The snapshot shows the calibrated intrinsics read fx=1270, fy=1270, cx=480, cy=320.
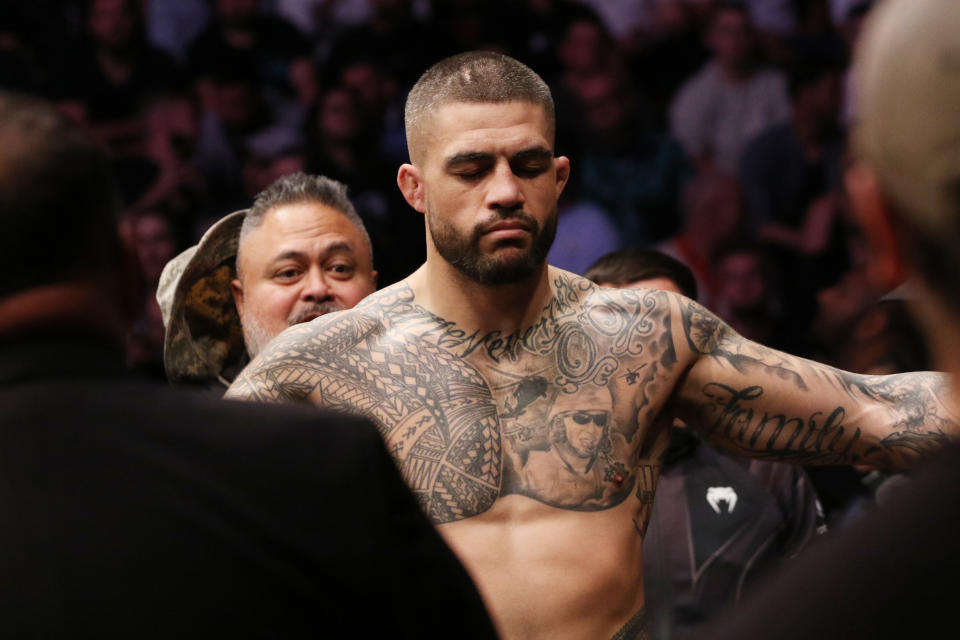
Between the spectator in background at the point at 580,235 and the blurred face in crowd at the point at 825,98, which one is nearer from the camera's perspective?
the spectator in background at the point at 580,235

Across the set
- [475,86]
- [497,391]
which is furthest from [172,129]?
[497,391]

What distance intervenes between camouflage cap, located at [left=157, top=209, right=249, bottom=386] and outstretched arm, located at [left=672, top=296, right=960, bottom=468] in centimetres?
120

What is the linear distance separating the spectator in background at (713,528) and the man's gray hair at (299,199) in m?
0.73

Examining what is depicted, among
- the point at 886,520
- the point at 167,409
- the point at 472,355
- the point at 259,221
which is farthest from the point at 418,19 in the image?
the point at 886,520

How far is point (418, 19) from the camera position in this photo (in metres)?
4.87

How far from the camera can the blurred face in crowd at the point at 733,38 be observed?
4.79 meters

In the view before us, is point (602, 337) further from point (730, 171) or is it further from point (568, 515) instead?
point (730, 171)

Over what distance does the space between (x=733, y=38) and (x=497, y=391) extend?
2.95 meters

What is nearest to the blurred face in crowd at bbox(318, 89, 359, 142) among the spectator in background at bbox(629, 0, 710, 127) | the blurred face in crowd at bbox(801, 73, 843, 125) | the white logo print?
the spectator in background at bbox(629, 0, 710, 127)

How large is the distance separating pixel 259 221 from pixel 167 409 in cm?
201

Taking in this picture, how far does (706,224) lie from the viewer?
4695 mm

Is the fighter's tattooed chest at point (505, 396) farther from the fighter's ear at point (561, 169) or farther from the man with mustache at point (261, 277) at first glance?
the man with mustache at point (261, 277)

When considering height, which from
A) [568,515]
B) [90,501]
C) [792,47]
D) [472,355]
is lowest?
[568,515]

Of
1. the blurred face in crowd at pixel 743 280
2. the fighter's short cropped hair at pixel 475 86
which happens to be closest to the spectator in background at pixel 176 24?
the blurred face in crowd at pixel 743 280
